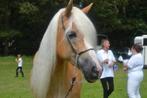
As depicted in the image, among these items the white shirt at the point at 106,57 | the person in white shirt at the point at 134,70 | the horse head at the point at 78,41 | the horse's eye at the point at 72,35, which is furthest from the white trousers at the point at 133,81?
the horse's eye at the point at 72,35

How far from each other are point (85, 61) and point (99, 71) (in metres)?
0.24

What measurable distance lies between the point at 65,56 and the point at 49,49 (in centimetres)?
25

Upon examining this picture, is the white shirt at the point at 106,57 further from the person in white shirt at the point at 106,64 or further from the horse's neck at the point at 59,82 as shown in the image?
the horse's neck at the point at 59,82

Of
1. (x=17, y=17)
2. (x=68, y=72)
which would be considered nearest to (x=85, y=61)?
(x=68, y=72)

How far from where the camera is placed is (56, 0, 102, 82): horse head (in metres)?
5.20

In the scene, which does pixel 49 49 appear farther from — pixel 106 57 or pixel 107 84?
pixel 107 84

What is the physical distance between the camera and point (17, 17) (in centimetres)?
4962

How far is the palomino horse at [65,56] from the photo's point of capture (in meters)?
5.33

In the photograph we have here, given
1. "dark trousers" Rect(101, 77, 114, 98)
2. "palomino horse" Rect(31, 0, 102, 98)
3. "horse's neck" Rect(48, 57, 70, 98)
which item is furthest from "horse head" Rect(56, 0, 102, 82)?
"dark trousers" Rect(101, 77, 114, 98)

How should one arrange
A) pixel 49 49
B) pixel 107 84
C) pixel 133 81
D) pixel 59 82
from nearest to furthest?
pixel 49 49 → pixel 59 82 → pixel 133 81 → pixel 107 84

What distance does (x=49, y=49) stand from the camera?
578 centimetres

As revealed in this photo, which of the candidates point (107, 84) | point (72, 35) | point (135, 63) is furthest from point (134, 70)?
point (72, 35)

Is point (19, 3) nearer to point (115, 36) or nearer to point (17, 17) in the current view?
point (17, 17)

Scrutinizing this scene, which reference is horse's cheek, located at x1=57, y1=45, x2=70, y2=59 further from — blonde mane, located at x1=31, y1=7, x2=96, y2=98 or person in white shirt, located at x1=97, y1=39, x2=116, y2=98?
person in white shirt, located at x1=97, y1=39, x2=116, y2=98
